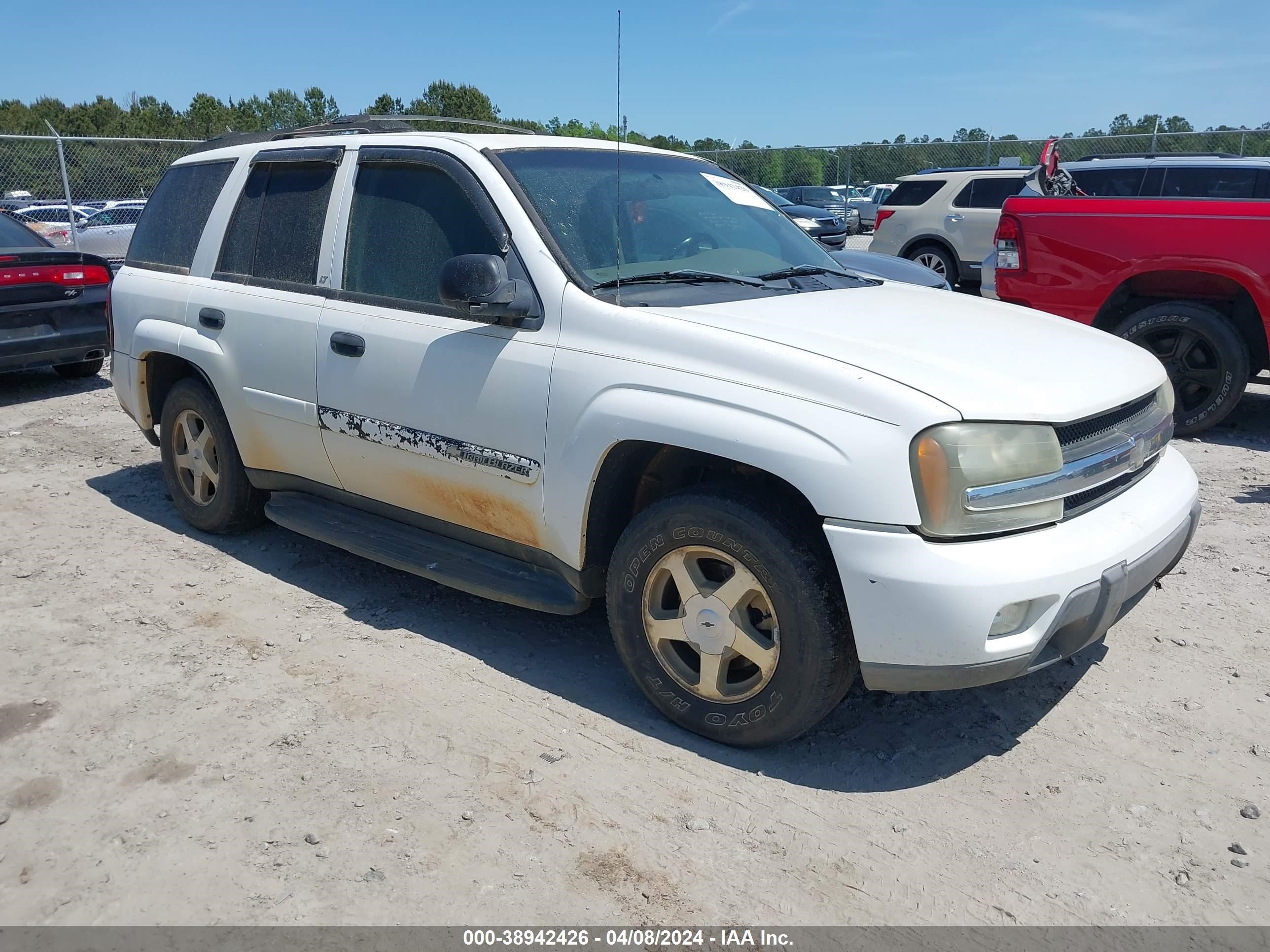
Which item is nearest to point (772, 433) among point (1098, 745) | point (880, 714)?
point (880, 714)

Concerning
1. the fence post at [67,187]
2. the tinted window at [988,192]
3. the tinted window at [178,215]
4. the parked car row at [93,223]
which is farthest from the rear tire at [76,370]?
the tinted window at [988,192]

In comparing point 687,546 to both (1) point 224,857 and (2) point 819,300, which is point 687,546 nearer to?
(2) point 819,300

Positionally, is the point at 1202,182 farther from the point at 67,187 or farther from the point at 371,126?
the point at 67,187

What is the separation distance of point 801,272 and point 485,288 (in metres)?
1.39

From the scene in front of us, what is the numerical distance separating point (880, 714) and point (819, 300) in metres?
1.49

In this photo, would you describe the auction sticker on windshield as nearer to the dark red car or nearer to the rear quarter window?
the dark red car

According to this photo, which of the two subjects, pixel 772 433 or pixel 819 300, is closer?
pixel 772 433

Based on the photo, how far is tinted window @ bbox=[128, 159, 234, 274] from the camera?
4984mm

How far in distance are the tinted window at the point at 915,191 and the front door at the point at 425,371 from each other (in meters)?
12.0

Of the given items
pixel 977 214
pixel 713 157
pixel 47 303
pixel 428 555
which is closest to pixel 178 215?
pixel 428 555

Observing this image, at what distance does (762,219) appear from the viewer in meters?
4.39

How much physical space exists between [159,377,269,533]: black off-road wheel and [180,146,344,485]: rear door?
0.64 feet
